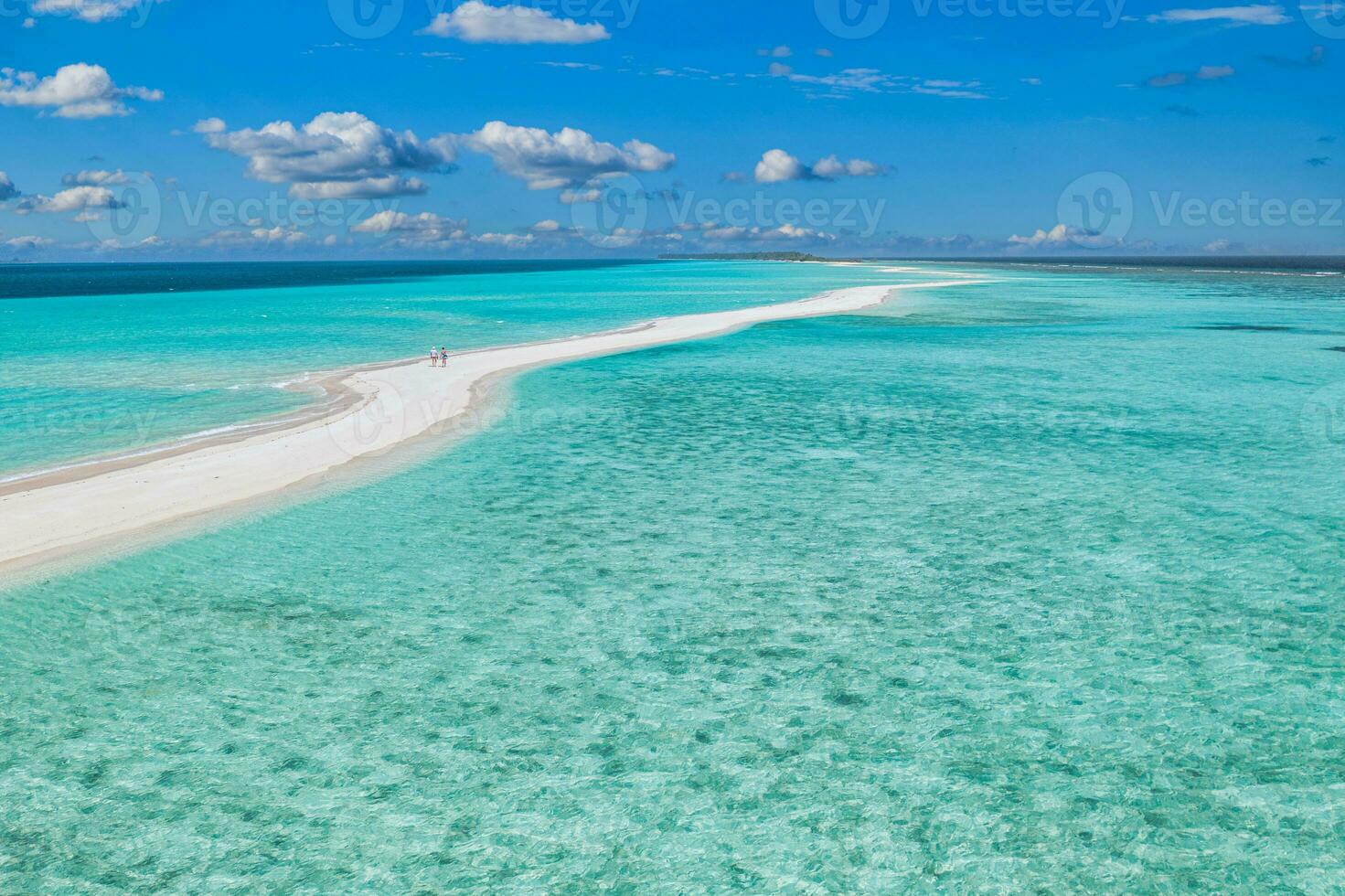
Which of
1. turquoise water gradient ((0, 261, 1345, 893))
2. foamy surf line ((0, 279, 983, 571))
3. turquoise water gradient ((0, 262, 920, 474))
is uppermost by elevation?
turquoise water gradient ((0, 262, 920, 474))

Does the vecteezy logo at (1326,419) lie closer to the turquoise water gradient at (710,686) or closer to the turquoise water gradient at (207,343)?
the turquoise water gradient at (710,686)

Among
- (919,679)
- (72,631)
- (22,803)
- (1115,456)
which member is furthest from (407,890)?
(1115,456)

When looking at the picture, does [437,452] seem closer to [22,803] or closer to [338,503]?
[338,503]

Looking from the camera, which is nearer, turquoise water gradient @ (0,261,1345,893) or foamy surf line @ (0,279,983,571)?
turquoise water gradient @ (0,261,1345,893)

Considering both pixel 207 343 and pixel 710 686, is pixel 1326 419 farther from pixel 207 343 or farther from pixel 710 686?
pixel 207 343

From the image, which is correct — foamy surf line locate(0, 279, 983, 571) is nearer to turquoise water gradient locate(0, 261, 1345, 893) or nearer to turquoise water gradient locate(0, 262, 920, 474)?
turquoise water gradient locate(0, 261, 1345, 893)

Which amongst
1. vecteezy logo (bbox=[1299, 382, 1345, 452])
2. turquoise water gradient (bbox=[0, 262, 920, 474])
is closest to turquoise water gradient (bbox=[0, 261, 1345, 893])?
vecteezy logo (bbox=[1299, 382, 1345, 452])

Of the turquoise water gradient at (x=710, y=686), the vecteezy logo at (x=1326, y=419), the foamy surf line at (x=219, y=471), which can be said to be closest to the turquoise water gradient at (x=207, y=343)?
the foamy surf line at (x=219, y=471)
